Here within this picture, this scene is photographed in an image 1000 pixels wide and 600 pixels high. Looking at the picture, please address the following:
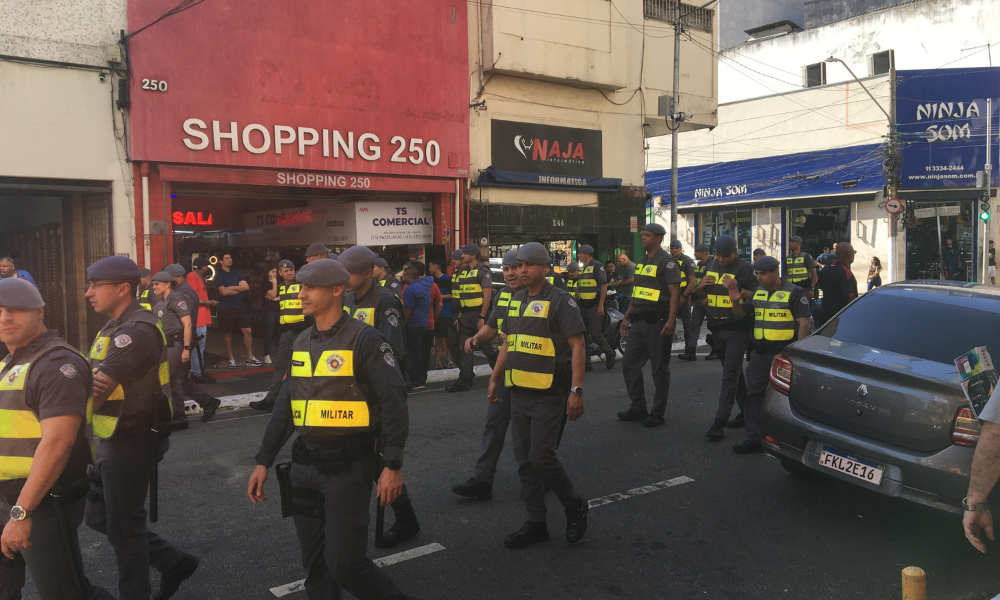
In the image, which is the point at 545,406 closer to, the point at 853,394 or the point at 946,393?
the point at 853,394

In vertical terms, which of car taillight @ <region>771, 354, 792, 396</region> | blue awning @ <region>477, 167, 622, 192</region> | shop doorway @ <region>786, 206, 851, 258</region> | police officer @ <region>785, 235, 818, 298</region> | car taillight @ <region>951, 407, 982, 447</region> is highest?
blue awning @ <region>477, 167, 622, 192</region>

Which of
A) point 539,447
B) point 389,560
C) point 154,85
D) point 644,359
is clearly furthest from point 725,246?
point 154,85

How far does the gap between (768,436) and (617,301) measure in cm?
850

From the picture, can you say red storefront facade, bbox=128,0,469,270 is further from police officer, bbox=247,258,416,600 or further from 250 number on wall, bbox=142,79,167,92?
police officer, bbox=247,258,416,600

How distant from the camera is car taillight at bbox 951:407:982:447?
4094mm

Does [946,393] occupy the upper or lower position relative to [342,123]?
lower

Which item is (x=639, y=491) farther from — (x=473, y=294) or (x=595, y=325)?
(x=595, y=325)

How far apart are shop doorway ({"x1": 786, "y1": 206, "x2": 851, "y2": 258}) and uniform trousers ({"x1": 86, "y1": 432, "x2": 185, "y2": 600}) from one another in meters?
29.0

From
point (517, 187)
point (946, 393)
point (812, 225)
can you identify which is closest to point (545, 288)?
point (946, 393)

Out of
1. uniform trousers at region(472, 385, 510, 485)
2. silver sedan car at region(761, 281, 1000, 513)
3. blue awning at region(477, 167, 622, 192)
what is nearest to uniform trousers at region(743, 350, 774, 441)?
silver sedan car at region(761, 281, 1000, 513)

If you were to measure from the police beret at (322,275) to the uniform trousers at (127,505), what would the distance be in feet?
4.04

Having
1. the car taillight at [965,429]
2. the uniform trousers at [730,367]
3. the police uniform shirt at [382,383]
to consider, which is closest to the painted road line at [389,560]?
the police uniform shirt at [382,383]

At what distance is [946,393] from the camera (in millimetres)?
4254

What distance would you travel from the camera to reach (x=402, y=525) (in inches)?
184
